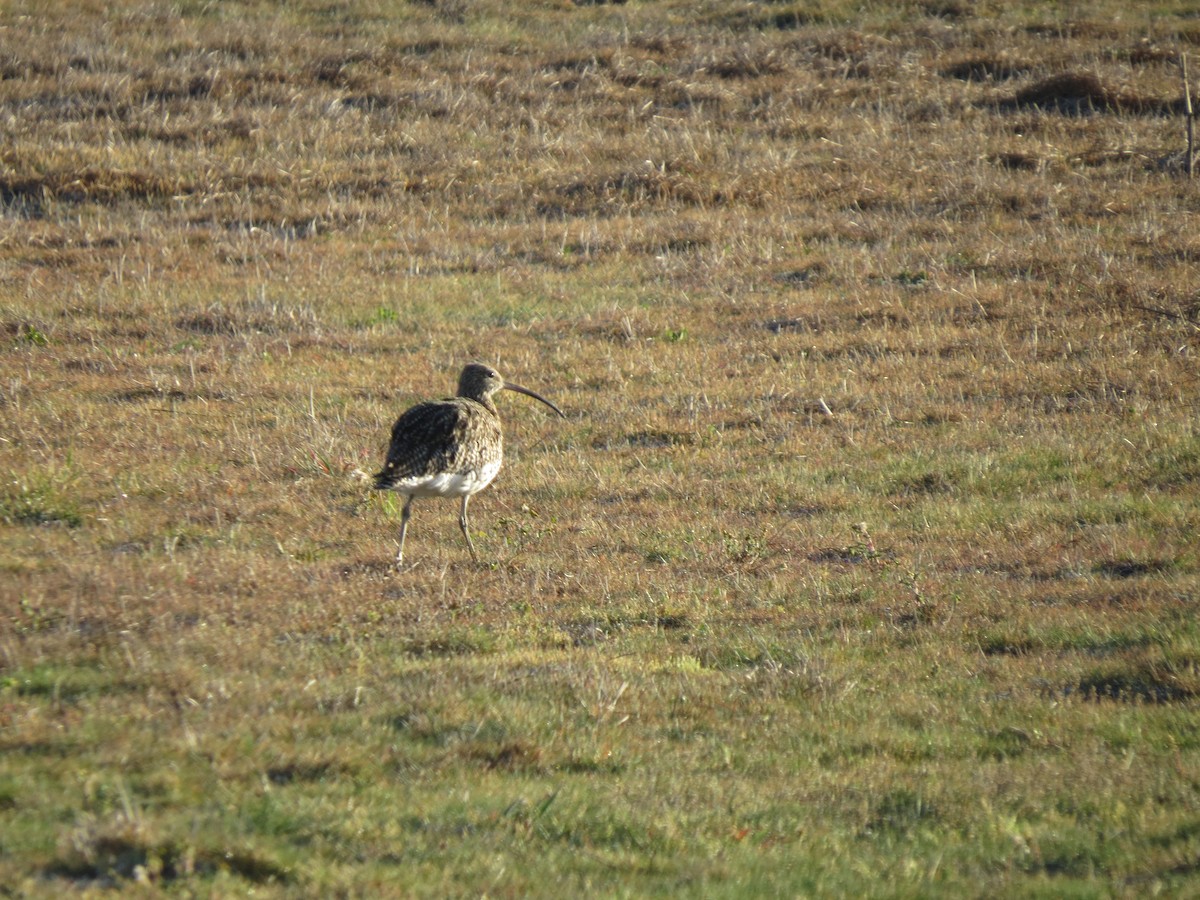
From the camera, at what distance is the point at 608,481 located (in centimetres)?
1172

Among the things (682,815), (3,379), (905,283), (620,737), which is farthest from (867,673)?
(905,283)

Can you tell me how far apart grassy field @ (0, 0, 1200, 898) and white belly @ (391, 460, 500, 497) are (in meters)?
0.46

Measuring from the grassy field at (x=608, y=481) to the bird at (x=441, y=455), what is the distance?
47cm

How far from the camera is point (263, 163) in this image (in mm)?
22750

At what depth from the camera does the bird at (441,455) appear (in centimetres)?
950

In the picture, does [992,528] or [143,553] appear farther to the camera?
[992,528]

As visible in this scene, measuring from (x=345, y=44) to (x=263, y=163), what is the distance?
8296 millimetres

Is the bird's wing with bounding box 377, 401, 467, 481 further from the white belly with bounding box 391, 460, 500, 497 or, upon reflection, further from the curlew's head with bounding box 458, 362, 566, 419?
the curlew's head with bounding box 458, 362, 566, 419

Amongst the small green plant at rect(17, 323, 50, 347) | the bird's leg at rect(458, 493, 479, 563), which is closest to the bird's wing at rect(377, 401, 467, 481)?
the bird's leg at rect(458, 493, 479, 563)

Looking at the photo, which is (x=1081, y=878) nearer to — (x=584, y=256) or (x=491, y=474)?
(x=491, y=474)

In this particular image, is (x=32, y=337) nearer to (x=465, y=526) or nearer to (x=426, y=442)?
(x=465, y=526)

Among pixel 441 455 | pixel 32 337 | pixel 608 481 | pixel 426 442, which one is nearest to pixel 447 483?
pixel 441 455

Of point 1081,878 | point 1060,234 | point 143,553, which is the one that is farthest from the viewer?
point 1060,234

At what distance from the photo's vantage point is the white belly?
31.1 ft
